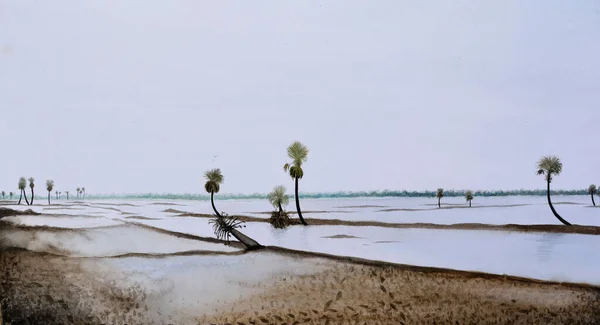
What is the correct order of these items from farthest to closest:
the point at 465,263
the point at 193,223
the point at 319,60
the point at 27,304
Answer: the point at 193,223
the point at 465,263
the point at 319,60
the point at 27,304

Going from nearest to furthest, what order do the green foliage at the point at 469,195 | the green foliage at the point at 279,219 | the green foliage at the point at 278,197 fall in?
the green foliage at the point at 278,197, the green foliage at the point at 469,195, the green foliage at the point at 279,219

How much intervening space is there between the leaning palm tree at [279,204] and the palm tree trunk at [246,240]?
43 centimetres

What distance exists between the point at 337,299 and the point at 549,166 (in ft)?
9.44

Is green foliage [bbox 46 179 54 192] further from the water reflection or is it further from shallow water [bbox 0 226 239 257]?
the water reflection

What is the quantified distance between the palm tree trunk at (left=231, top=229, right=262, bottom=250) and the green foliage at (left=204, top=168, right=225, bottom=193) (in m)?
1.00

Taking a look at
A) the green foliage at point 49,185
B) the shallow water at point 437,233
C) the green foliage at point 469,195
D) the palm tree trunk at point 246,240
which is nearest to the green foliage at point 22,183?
the green foliage at point 49,185

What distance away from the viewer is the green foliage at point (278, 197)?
19.6 ft

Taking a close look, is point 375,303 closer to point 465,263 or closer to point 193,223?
point 465,263

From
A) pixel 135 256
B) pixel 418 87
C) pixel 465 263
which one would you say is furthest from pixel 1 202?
pixel 465 263

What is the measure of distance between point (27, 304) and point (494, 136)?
16.9ft

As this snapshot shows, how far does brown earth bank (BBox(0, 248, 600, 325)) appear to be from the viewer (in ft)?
15.0

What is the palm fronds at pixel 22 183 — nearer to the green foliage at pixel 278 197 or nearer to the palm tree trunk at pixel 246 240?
the palm tree trunk at pixel 246 240

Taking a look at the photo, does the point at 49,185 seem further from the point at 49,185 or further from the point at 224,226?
the point at 224,226

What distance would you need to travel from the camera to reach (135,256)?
19.5 ft
